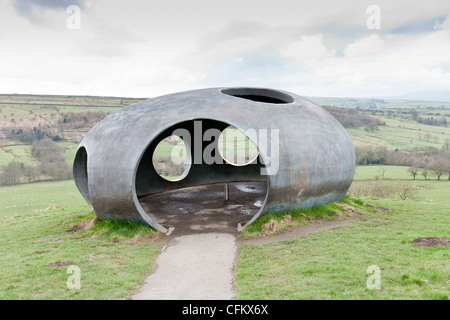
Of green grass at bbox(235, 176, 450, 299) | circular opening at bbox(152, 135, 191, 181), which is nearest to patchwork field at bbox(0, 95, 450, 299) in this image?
green grass at bbox(235, 176, 450, 299)

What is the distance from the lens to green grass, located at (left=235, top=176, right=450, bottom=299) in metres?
7.76

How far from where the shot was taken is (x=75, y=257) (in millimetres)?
10938

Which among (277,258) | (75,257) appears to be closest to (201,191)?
(75,257)

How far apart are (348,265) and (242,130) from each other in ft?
18.6

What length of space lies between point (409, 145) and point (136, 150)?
255 feet

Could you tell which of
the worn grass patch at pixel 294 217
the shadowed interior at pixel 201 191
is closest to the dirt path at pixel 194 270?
the worn grass patch at pixel 294 217

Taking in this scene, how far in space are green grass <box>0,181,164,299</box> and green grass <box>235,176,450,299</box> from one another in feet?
9.85

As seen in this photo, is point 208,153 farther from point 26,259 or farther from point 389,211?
point 26,259

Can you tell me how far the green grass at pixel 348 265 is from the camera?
7.76 m

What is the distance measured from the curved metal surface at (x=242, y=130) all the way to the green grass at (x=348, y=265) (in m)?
1.75

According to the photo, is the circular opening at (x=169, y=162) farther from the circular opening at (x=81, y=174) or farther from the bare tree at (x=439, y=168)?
the circular opening at (x=81, y=174)

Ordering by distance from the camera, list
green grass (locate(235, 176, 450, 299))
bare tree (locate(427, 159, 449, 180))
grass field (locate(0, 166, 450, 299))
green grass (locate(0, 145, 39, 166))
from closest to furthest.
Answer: green grass (locate(235, 176, 450, 299)), grass field (locate(0, 166, 450, 299)), bare tree (locate(427, 159, 449, 180)), green grass (locate(0, 145, 39, 166))

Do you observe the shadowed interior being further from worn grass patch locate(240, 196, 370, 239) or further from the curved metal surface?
the curved metal surface

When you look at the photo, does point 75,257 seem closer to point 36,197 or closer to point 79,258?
point 79,258
